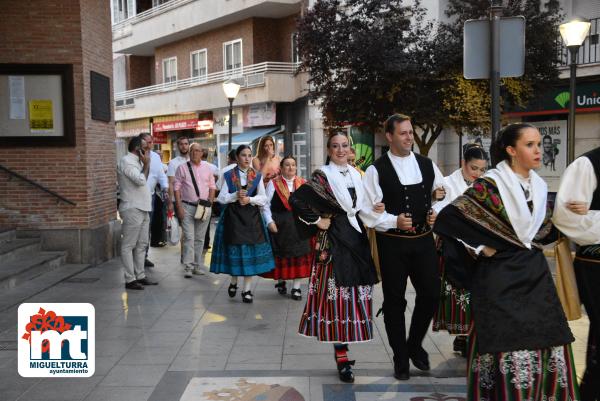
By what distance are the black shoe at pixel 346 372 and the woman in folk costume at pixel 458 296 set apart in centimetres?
89

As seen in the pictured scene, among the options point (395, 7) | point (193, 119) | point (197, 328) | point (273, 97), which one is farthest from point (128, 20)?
point (197, 328)

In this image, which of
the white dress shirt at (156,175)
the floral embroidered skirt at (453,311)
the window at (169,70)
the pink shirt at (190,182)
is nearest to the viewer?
the floral embroidered skirt at (453,311)

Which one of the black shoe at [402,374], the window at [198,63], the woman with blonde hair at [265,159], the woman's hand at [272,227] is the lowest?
the black shoe at [402,374]

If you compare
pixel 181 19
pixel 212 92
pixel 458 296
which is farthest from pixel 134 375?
pixel 181 19

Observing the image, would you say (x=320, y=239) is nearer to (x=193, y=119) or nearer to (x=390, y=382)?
(x=390, y=382)

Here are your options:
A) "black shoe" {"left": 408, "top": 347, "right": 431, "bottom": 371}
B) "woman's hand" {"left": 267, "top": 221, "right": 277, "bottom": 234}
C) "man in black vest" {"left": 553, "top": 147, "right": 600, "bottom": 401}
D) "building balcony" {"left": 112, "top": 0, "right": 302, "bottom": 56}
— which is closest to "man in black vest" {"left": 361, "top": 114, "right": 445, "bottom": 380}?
"black shoe" {"left": 408, "top": 347, "right": 431, "bottom": 371}

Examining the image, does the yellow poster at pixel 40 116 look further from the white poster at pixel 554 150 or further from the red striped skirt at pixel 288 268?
the white poster at pixel 554 150

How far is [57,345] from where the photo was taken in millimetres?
5090

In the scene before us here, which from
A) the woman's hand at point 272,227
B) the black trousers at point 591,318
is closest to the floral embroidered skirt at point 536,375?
the black trousers at point 591,318

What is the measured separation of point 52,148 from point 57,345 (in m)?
6.23

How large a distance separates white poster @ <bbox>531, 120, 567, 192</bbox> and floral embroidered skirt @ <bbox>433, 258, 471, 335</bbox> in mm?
12574

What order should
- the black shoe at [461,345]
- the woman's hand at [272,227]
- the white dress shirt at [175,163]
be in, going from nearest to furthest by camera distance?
the black shoe at [461,345] < the woman's hand at [272,227] < the white dress shirt at [175,163]

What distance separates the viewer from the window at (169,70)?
1281 inches

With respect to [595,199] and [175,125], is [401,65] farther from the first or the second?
[175,125]
